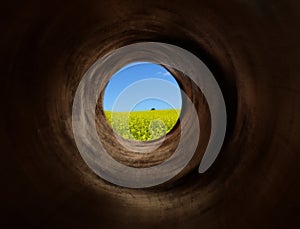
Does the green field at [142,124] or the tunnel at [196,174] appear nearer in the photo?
the tunnel at [196,174]

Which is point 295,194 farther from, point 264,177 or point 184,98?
point 184,98

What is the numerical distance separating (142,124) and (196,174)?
994 centimetres

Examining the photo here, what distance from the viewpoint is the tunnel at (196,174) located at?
7.24 feet

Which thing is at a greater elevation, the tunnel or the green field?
the green field

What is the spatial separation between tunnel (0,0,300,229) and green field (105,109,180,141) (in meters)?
4.44

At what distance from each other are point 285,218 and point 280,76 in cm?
90

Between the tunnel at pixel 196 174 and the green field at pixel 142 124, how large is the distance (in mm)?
4435

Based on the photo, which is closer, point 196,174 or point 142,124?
point 196,174

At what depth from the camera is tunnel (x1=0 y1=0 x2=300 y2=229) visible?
7.24 ft

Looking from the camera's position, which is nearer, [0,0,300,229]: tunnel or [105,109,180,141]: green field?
[0,0,300,229]: tunnel

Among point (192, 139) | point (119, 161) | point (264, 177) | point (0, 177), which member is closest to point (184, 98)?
point (192, 139)

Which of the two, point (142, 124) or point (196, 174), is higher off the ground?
point (142, 124)

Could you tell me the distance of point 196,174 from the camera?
11.6 ft

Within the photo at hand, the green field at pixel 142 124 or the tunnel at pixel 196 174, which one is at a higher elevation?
the green field at pixel 142 124
